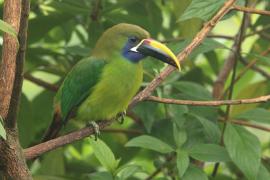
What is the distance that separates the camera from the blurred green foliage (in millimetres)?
2539

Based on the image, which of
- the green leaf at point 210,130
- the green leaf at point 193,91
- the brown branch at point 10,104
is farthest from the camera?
the green leaf at point 193,91

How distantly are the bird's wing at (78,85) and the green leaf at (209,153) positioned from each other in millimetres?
579

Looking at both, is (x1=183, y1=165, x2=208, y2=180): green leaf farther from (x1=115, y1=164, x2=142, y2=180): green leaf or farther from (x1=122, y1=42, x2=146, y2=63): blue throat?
(x1=122, y1=42, x2=146, y2=63): blue throat

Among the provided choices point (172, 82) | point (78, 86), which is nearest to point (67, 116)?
point (78, 86)

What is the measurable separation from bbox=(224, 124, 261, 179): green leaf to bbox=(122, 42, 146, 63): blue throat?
51cm

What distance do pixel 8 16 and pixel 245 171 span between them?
1.00 metres

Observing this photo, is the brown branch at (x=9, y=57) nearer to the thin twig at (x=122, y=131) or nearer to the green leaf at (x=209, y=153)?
the green leaf at (x=209, y=153)

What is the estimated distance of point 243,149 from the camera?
2.57m

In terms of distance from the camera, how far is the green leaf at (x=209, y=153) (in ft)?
8.39

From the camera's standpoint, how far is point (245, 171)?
249cm

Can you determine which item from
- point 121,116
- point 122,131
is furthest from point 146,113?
point 122,131

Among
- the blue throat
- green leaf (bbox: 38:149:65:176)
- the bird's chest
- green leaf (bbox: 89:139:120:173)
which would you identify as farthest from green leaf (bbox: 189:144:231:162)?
green leaf (bbox: 38:149:65:176)

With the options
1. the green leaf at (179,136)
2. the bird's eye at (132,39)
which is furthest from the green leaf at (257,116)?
the bird's eye at (132,39)

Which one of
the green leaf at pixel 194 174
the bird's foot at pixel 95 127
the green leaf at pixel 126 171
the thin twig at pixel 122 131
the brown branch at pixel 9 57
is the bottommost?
the thin twig at pixel 122 131
